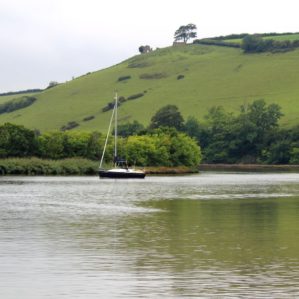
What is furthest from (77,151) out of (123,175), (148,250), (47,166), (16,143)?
(148,250)

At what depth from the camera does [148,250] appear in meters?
33.7

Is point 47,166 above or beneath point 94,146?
beneath

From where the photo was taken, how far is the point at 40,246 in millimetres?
34406

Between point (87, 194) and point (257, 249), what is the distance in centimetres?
3989

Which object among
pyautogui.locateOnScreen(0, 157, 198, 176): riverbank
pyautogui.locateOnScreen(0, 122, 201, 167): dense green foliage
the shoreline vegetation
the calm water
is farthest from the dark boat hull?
the calm water

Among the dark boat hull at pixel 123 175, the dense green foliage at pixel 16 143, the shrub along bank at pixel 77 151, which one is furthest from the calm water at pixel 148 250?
the dense green foliage at pixel 16 143

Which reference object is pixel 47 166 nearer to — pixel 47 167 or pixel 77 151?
pixel 47 167

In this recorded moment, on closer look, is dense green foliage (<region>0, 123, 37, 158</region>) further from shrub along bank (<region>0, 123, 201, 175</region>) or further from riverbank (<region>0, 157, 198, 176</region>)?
riverbank (<region>0, 157, 198, 176</region>)

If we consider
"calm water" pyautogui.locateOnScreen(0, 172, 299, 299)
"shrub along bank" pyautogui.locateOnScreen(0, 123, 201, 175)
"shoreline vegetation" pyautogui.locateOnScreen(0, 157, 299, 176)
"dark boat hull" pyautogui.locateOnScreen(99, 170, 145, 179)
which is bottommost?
"calm water" pyautogui.locateOnScreen(0, 172, 299, 299)

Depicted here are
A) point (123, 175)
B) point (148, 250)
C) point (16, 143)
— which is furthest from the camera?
point (16, 143)

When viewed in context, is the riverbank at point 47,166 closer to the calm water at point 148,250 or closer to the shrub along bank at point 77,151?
the shrub along bank at point 77,151

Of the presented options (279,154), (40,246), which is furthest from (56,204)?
(279,154)

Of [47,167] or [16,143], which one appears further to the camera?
[16,143]

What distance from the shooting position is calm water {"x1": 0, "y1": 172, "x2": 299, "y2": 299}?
25109mm
